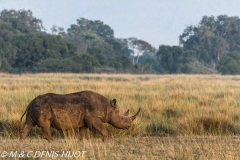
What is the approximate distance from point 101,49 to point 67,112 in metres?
44.1

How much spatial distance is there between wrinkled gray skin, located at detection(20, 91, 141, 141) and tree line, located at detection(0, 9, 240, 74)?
33.0 m

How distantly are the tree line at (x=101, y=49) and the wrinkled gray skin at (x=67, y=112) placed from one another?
33005 millimetres

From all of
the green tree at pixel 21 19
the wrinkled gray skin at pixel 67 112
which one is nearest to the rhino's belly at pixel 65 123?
the wrinkled gray skin at pixel 67 112

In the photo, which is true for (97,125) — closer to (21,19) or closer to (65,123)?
(65,123)

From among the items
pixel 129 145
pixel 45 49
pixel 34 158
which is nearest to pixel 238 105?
pixel 129 145

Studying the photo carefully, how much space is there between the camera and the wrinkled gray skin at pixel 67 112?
23.0 ft

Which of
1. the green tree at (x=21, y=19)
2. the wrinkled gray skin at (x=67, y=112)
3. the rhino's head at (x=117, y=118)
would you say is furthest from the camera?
the green tree at (x=21, y=19)

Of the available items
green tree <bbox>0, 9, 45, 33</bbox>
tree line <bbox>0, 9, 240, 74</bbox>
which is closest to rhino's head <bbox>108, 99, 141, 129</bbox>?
tree line <bbox>0, 9, 240, 74</bbox>

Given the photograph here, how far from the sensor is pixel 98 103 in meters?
7.43

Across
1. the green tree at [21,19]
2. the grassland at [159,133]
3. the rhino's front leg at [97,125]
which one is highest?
the green tree at [21,19]

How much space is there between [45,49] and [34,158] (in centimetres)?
4066

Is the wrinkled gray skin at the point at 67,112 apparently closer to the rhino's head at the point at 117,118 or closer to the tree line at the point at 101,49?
the rhino's head at the point at 117,118

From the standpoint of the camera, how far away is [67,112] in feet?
23.5

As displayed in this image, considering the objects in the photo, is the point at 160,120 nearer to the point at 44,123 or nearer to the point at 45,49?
the point at 44,123
